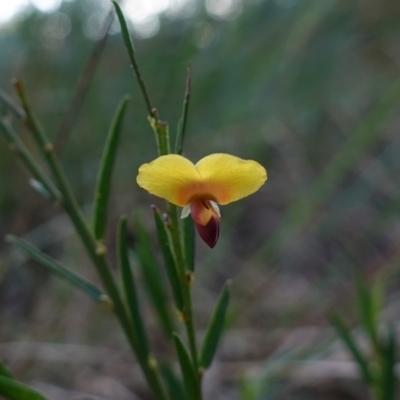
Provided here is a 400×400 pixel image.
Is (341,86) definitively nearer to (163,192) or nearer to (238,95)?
(238,95)

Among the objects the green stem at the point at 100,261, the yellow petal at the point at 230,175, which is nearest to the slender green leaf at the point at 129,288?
the green stem at the point at 100,261

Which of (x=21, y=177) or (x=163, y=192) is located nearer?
(x=163, y=192)

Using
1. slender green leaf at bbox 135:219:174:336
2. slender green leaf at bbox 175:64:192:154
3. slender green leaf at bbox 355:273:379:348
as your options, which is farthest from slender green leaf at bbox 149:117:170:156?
slender green leaf at bbox 355:273:379:348

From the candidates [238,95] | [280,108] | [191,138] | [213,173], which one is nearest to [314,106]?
[280,108]

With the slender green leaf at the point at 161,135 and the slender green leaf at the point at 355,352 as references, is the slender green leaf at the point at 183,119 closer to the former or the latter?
the slender green leaf at the point at 161,135

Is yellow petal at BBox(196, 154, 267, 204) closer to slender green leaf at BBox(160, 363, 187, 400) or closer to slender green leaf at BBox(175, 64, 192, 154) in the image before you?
slender green leaf at BBox(175, 64, 192, 154)

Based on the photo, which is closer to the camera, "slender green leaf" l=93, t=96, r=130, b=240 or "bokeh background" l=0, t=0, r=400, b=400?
"slender green leaf" l=93, t=96, r=130, b=240

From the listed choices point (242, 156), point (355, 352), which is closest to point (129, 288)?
point (355, 352)
